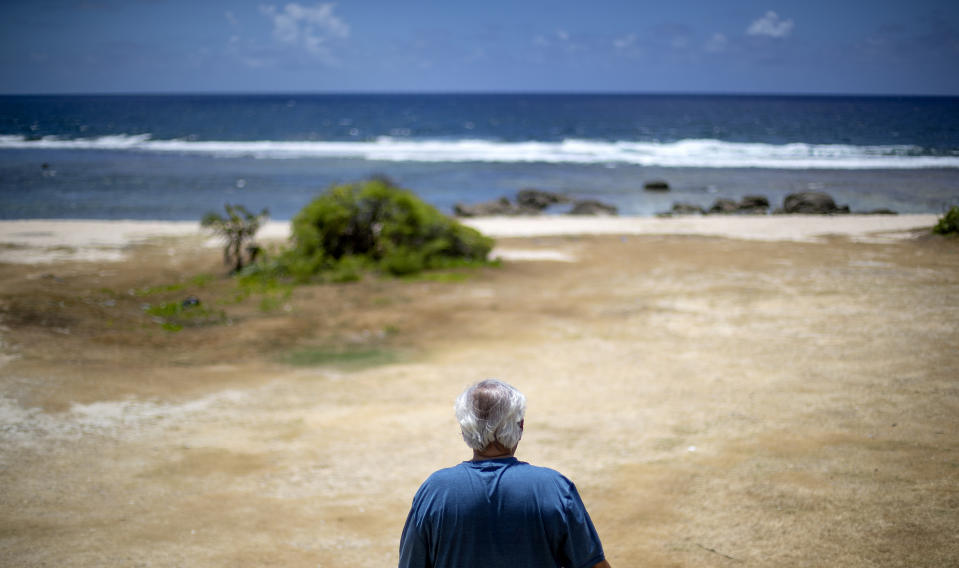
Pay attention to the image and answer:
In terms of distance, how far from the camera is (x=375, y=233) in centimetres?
1496

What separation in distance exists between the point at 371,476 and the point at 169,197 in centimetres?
2832

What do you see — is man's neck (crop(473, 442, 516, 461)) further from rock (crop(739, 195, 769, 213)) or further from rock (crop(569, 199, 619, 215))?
rock (crop(739, 195, 769, 213))

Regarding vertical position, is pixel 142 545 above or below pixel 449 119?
below

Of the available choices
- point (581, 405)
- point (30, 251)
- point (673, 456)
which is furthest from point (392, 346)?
point (30, 251)

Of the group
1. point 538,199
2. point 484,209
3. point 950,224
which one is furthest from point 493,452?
point 538,199

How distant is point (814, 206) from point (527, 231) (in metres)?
12.4

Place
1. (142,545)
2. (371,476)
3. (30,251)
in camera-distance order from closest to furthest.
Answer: (142,545) < (371,476) < (30,251)

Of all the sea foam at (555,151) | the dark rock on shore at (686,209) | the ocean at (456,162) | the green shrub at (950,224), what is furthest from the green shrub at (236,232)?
the sea foam at (555,151)

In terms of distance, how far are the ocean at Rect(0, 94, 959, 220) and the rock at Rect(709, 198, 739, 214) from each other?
6.77ft

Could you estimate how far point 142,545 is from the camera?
4547 mm

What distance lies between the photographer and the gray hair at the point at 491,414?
7.98 feet

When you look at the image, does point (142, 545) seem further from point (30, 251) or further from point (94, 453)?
point (30, 251)

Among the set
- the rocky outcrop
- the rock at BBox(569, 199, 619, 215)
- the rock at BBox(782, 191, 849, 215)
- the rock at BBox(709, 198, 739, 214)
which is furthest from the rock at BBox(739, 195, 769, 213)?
the rock at BBox(569, 199, 619, 215)

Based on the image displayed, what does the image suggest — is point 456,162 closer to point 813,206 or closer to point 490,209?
point 490,209
